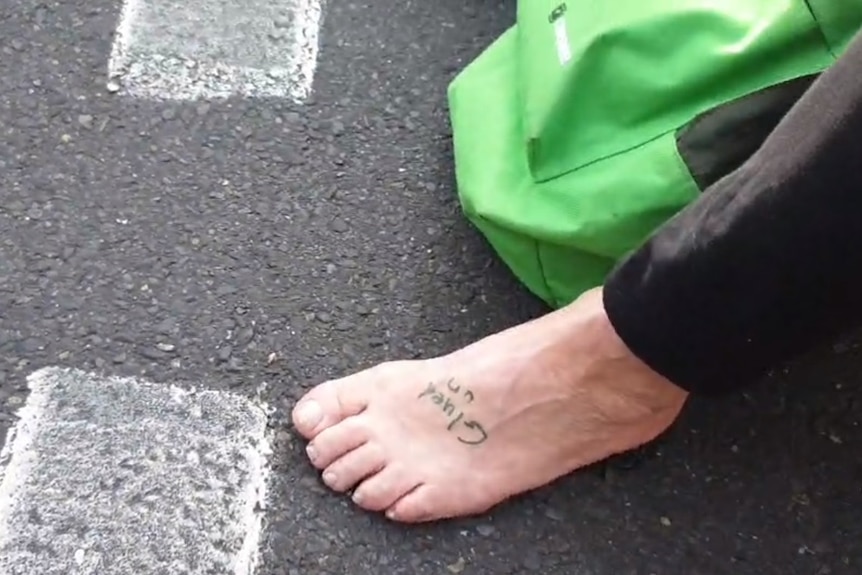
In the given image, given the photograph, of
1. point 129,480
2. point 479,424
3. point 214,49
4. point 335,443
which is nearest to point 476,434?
point 479,424

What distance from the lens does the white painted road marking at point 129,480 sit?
0.90 meters

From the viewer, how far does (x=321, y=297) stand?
105cm

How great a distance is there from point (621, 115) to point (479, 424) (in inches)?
10.5

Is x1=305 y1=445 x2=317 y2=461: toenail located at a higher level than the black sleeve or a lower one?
lower

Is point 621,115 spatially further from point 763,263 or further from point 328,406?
point 328,406

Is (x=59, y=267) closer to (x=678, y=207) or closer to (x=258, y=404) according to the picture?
(x=258, y=404)

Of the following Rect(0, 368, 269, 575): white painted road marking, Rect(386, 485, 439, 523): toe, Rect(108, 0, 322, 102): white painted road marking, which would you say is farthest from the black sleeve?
Rect(108, 0, 322, 102): white painted road marking

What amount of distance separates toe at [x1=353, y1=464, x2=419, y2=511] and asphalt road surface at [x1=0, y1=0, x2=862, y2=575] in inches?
0.6

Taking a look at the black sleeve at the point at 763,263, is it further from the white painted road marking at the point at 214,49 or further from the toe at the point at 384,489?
the white painted road marking at the point at 214,49

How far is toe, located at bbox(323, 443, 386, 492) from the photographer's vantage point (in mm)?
949

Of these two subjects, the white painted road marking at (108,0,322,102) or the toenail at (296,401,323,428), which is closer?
the toenail at (296,401,323,428)

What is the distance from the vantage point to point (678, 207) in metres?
0.90

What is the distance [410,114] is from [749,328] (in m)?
0.50

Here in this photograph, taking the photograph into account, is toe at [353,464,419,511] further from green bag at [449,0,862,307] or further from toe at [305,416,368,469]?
green bag at [449,0,862,307]
